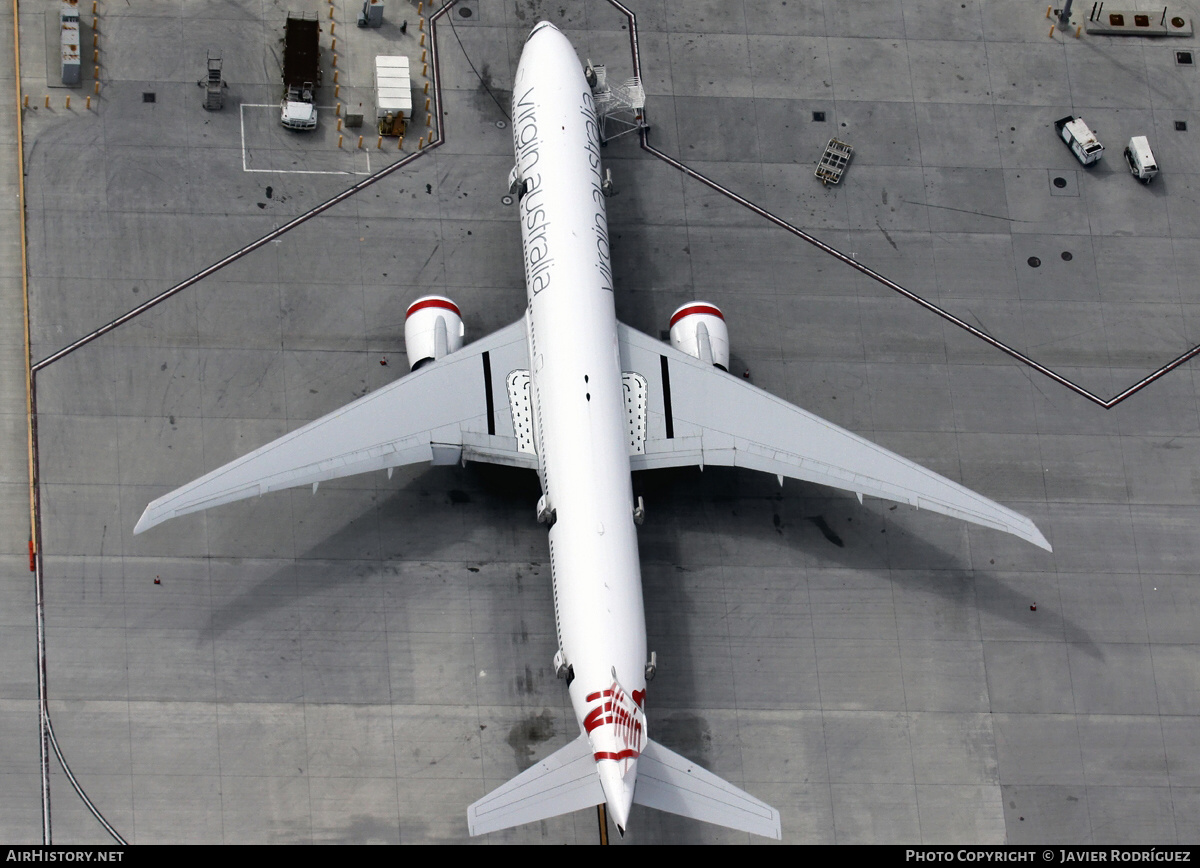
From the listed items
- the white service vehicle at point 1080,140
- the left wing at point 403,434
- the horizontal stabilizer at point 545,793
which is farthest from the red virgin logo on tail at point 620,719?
the white service vehicle at point 1080,140

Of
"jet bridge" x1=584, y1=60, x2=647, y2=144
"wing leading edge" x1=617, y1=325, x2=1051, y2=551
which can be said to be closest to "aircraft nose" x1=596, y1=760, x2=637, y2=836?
"wing leading edge" x1=617, y1=325, x2=1051, y2=551

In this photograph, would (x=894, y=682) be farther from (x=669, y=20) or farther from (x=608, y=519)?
(x=669, y=20)

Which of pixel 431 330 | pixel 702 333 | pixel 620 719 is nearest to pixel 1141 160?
pixel 702 333

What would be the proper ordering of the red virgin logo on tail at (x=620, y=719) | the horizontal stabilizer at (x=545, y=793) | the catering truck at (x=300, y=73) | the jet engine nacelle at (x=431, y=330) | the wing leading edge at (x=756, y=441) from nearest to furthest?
the horizontal stabilizer at (x=545, y=793), the red virgin logo on tail at (x=620, y=719), the wing leading edge at (x=756, y=441), the jet engine nacelle at (x=431, y=330), the catering truck at (x=300, y=73)

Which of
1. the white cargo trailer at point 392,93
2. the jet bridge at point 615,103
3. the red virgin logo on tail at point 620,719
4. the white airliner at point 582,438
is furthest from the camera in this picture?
the jet bridge at point 615,103

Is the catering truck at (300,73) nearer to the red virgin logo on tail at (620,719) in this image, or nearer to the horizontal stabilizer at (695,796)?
the red virgin logo on tail at (620,719)

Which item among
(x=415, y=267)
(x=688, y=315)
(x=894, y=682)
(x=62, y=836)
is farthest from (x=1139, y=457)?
(x=62, y=836)
